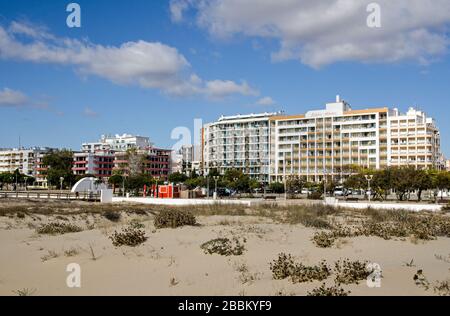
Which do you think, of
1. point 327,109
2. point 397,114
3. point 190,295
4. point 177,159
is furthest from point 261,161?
point 190,295

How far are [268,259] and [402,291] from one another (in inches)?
177

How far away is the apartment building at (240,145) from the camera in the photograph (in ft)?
493

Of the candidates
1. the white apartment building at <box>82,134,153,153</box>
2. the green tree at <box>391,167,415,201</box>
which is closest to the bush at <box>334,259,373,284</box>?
the green tree at <box>391,167,415,201</box>

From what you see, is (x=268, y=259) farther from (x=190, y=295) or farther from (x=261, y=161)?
(x=261, y=161)

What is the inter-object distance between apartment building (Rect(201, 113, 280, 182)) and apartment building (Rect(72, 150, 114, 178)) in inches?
1368

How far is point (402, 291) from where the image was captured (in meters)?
9.80

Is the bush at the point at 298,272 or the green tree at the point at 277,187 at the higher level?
the green tree at the point at 277,187

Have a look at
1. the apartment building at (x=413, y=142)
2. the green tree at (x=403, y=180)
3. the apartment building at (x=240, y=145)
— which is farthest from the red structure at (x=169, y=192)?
the apartment building at (x=240, y=145)

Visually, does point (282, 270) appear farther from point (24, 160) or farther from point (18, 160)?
point (18, 160)

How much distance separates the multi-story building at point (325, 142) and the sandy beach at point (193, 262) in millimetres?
101599

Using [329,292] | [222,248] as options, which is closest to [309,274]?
[329,292]

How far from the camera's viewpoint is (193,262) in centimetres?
1308

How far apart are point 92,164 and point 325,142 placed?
8029 centimetres

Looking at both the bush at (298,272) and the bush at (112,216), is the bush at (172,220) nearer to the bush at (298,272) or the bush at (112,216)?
the bush at (298,272)
